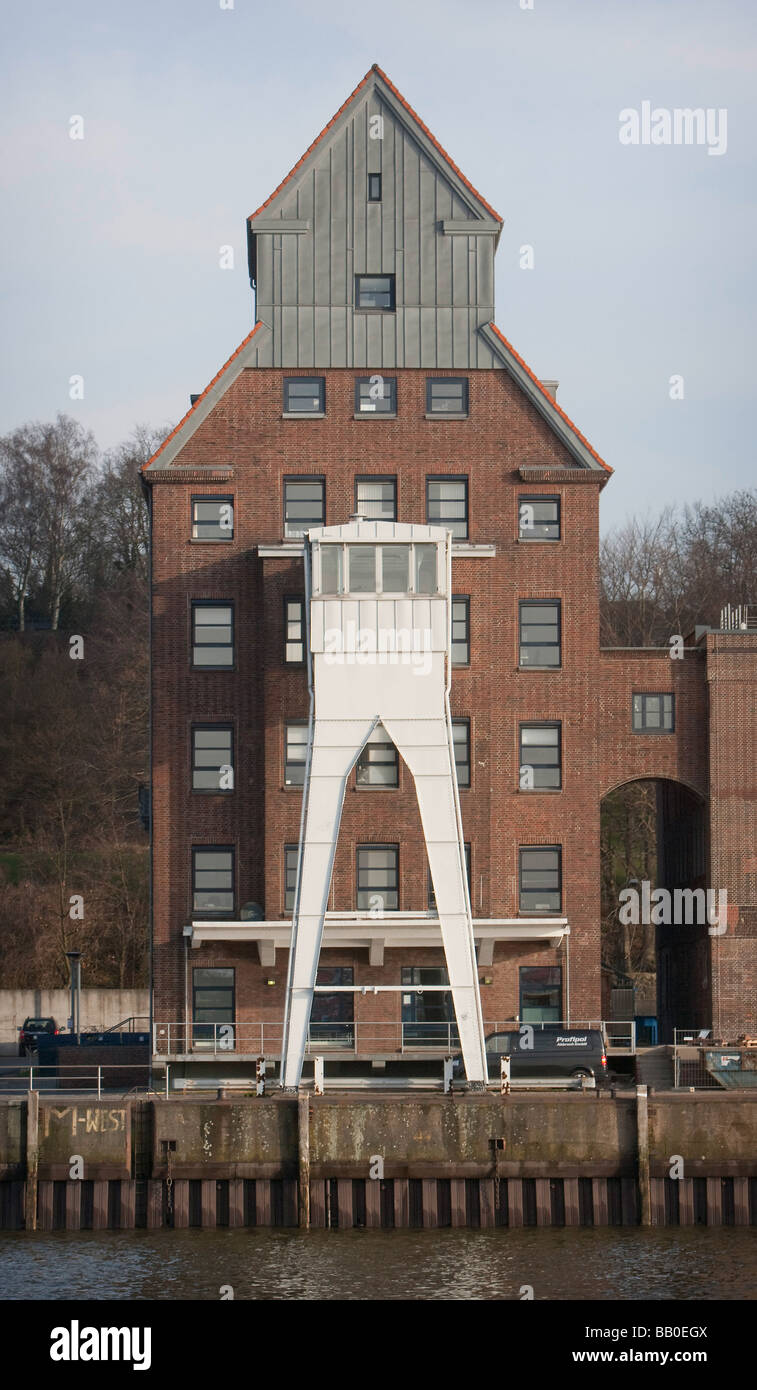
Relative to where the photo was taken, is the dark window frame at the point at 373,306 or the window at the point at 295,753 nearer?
the window at the point at 295,753

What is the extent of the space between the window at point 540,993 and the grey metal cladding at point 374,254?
17676mm

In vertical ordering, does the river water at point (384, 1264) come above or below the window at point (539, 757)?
below

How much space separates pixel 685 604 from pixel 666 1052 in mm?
47025

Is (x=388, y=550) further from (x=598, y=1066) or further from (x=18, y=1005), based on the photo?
(x=18, y=1005)

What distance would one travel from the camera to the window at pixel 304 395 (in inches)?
2323

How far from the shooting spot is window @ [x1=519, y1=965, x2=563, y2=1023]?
188ft

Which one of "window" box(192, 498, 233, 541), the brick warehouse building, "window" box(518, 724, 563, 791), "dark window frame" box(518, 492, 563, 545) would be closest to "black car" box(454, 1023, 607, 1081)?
the brick warehouse building

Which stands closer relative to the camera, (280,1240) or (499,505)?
(280,1240)

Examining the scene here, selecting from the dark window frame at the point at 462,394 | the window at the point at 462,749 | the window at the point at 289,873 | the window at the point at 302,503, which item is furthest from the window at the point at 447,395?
the window at the point at 289,873

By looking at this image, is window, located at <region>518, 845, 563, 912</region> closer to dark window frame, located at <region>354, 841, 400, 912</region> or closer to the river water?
dark window frame, located at <region>354, 841, 400, 912</region>

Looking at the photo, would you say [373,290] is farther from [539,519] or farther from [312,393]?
[539,519]

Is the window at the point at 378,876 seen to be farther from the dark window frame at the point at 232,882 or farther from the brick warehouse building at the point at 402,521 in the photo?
the dark window frame at the point at 232,882
